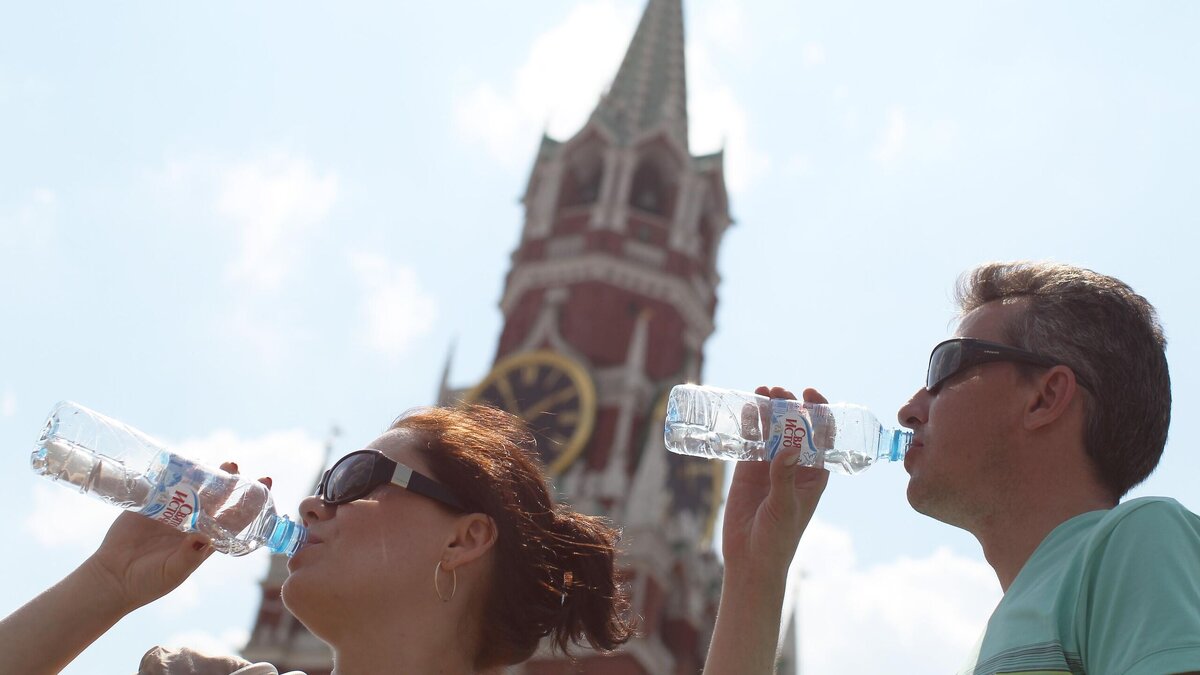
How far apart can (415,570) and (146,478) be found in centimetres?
98

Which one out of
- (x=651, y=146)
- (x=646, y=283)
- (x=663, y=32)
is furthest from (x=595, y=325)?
(x=663, y=32)

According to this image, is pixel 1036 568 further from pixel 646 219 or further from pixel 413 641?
pixel 646 219

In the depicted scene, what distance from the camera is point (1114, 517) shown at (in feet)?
10.0

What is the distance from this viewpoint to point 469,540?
12.9 ft

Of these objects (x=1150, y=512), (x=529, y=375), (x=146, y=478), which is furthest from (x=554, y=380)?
(x=1150, y=512)

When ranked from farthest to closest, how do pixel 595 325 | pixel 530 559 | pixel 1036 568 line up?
pixel 595 325 < pixel 530 559 < pixel 1036 568

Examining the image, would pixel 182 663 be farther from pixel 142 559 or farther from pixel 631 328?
pixel 631 328

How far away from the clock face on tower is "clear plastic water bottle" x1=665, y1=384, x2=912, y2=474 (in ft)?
93.1

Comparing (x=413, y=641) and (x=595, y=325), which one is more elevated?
(x=595, y=325)

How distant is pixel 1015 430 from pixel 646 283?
33927mm

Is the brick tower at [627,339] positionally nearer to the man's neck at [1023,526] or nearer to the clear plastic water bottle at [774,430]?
the clear plastic water bottle at [774,430]

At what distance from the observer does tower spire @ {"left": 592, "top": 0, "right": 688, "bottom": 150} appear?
4025cm

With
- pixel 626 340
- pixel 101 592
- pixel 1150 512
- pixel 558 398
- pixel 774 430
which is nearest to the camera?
pixel 1150 512

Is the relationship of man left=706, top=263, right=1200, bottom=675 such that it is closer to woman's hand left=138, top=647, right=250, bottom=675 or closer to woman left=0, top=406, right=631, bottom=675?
woman left=0, top=406, right=631, bottom=675
